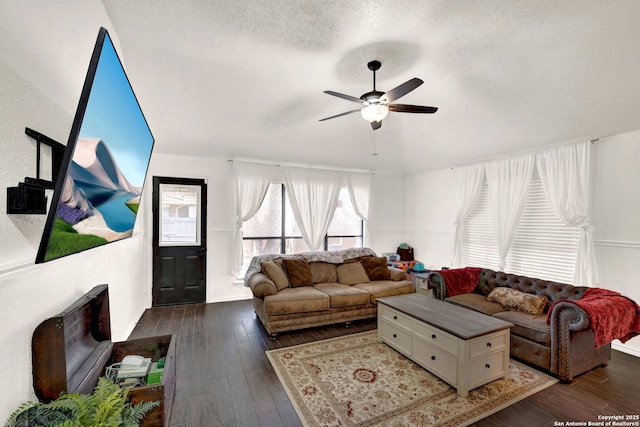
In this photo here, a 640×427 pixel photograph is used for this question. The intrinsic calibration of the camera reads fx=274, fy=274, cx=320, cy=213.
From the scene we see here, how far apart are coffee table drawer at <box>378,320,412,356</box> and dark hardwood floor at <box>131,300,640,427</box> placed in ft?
1.57

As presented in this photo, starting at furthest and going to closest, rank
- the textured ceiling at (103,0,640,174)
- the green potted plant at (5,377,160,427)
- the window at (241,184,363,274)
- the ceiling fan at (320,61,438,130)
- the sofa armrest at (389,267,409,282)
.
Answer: the window at (241,184,363,274) → the sofa armrest at (389,267,409,282) → the ceiling fan at (320,61,438,130) → the textured ceiling at (103,0,640,174) → the green potted plant at (5,377,160,427)

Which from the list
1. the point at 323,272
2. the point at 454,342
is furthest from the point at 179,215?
the point at 454,342

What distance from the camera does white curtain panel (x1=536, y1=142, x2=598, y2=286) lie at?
3.41 m

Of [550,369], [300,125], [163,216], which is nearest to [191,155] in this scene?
[163,216]

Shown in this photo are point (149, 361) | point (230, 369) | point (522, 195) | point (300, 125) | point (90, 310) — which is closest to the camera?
point (90, 310)

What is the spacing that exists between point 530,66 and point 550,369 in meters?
2.83

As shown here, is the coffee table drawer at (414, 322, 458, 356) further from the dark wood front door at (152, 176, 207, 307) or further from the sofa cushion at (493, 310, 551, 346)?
the dark wood front door at (152, 176, 207, 307)

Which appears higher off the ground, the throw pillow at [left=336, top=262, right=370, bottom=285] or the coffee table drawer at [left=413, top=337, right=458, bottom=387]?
the throw pillow at [left=336, top=262, right=370, bottom=285]

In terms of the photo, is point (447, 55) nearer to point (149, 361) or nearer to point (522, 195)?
point (522, 195)

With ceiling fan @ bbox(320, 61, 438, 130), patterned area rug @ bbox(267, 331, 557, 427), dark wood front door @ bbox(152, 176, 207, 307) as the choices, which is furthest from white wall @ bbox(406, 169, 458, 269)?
dark wood front door @ bbox(152, 176, 207, 307)

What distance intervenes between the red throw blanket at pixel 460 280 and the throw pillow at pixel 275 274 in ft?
7.32

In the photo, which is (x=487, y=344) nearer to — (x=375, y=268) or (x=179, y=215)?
(x=375, y=268)

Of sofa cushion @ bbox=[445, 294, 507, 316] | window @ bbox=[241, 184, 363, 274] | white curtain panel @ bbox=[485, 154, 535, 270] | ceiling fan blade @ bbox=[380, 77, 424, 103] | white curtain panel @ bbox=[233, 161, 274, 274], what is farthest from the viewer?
window @ bbox=[241, 184, 363, 274]

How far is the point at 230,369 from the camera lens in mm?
2707
